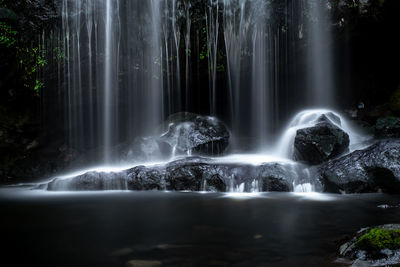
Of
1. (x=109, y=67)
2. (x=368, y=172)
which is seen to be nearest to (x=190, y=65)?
(x=109, y=67)

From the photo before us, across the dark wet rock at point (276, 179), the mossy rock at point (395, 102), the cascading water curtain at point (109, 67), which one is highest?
the cascading water curtain at point (109, 67)

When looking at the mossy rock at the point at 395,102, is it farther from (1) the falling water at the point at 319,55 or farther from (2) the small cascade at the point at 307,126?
(1) the falling water at the point at 319,55

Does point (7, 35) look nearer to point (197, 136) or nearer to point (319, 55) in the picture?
point (197, 136)

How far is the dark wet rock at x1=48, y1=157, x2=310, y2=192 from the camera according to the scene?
7895 millimetres

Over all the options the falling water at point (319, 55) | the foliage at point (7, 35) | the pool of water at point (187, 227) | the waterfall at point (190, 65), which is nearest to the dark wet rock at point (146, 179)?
the pool of water at point (187, 227)

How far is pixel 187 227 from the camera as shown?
4.70 m

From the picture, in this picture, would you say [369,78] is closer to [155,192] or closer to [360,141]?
[360,141]

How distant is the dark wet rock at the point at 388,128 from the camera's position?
33.5 feet

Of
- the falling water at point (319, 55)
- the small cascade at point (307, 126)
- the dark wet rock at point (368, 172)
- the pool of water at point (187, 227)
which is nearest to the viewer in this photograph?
the pool of water at point (187, 227)

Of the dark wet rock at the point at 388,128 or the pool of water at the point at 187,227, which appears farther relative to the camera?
the dark wet rock at the point at 388,128

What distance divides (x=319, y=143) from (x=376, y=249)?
606cm

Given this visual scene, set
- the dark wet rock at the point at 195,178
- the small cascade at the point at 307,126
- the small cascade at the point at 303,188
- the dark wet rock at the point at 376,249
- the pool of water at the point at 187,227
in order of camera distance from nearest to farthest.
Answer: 1. the dark wet rock at the point at 376,249
2. the pool of water at the point at 187,227
3. the small cascade at the point at 303,188
4. the dark wet rock at the point at 195,178
5. the small cascade at the point at 307,126

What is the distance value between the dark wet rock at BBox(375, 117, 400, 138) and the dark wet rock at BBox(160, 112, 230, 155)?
5516 millimetres

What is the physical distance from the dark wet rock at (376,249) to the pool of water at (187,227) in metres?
0.27
